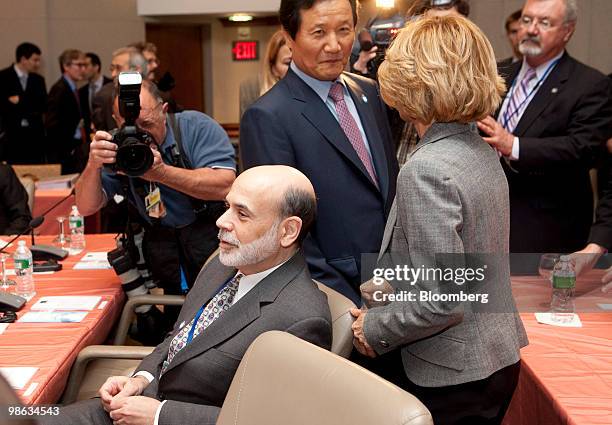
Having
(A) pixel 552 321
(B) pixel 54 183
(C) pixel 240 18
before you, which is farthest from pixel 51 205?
(C) pixel 240 18

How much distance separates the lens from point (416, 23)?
5.86 ft

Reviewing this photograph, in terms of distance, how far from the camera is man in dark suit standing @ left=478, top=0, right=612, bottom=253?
130 inches

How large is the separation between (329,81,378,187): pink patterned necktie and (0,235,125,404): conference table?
1.12 m

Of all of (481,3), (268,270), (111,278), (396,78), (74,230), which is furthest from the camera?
(481,3)

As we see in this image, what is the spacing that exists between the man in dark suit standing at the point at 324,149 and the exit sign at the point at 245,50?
27.7ft

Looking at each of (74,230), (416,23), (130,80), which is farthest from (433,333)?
(74,230)

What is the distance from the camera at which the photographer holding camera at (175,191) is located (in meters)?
2.94

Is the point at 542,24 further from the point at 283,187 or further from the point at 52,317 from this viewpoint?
the point at 52,317

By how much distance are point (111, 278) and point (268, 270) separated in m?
1.34

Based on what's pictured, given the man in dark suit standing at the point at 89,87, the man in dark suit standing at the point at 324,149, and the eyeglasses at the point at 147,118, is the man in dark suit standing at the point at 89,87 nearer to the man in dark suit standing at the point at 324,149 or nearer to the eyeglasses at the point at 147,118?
the eyeglasses at the point at 147,118

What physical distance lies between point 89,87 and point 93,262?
547 cm

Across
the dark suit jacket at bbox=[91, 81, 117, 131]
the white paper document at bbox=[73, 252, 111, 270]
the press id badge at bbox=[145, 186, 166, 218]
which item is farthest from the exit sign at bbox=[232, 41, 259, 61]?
the press id badge at bbox=[145, 186, 166, 218]

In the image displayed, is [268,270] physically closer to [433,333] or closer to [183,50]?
[433,333]

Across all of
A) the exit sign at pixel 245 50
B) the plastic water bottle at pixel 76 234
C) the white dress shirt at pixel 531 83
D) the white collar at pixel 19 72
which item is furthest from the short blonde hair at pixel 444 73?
the exit sign at pixel 245 50
